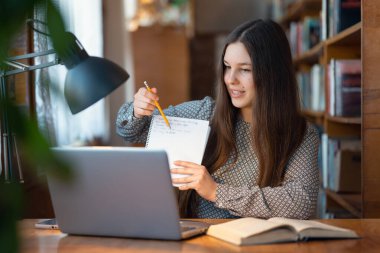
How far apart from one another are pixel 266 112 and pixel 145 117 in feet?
1.24

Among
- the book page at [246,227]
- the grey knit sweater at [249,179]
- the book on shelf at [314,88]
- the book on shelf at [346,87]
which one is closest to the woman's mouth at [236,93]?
the grey knit sweater at [249,179]

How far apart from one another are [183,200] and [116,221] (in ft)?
1.96

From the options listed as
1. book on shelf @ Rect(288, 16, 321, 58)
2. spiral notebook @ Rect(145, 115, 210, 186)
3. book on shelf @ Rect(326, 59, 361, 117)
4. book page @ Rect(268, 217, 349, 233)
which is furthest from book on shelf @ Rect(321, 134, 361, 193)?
book page @ Rect(268, 217, 349, 233)

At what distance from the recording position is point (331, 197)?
323cm

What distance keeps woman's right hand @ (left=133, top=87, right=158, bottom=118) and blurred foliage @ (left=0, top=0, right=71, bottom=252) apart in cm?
144

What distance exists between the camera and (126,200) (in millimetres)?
1364

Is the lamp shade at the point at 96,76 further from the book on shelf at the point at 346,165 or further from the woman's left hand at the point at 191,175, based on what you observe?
the book on shelf at the point at 346,165

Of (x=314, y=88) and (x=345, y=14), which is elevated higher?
(x=345, y=14)

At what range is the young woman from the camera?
6.18 feet

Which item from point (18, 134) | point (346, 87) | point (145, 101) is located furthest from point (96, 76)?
point (346, 87)

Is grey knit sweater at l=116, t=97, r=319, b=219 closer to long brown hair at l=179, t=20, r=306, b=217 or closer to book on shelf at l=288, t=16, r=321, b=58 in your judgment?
long brown hair at l=179, t=20, r=306, b=217

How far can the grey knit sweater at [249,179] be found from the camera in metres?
1.70

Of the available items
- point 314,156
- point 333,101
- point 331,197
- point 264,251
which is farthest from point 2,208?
point 331,197

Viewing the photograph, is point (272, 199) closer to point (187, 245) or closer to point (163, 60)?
point (187, 245)
